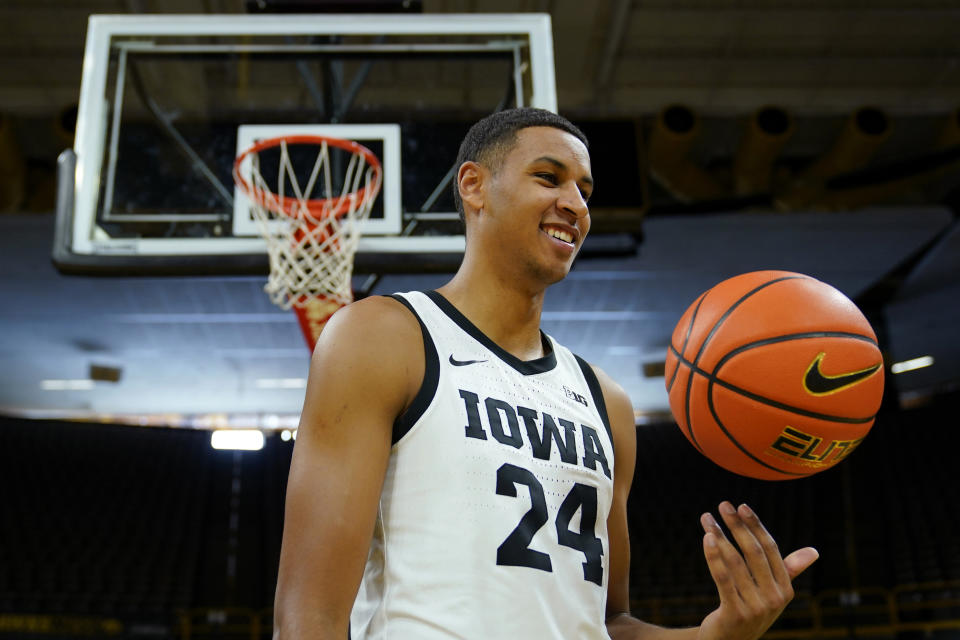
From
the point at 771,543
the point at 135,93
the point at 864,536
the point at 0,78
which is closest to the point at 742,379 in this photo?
the point at 771,543

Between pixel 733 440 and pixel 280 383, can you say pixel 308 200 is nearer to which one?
Result: pixel 733 440

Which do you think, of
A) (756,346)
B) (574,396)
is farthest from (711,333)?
(574,396)

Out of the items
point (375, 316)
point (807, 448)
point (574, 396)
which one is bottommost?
point (807, 448)

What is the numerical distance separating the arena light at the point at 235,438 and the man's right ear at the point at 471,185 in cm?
1247

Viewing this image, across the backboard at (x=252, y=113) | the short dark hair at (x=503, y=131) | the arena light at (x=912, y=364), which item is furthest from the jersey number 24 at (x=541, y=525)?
the arena light at (x=912, y=364)

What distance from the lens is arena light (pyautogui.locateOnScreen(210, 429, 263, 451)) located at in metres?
13.6

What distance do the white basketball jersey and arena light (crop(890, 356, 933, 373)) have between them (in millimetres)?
12227

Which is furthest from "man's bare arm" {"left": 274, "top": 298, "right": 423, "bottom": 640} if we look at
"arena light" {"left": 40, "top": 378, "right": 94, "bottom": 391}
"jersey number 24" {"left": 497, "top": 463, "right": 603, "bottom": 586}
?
"arena light" {"left": 40, "top": 378, "right": 94, "bottom": 391}

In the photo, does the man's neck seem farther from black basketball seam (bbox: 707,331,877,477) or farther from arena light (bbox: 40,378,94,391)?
arena light (bbox: 40,378,94,391)

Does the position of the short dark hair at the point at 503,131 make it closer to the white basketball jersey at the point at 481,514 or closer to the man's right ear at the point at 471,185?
the man's right ear at the point at 471,185

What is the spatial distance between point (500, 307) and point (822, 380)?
70 centimetres

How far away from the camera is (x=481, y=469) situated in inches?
56.4

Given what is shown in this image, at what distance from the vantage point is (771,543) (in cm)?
151

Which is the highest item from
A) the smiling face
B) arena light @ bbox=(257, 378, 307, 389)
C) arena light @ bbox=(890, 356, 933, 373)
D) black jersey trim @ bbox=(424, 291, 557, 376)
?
arena light @ bbox=(890, 356, 933, 373)
